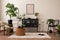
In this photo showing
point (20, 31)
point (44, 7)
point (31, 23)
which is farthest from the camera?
point (44, 7)

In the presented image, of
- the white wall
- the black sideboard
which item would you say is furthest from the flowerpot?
the white wall

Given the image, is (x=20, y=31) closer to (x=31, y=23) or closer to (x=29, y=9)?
(x=31, y=23)

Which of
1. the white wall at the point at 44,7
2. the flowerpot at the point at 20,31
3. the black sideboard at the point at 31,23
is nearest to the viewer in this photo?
the flowerpot at the point at 20,31

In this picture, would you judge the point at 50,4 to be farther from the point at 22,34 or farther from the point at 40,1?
the point at 22,34

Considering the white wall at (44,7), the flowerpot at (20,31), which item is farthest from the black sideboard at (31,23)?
the flowerpot at (20,31)

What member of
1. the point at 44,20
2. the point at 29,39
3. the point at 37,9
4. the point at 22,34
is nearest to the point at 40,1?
the point at 37,9

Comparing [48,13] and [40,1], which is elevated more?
[40,1]

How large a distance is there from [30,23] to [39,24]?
64 cm

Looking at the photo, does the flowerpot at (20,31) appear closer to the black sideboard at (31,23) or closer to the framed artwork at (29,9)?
the black sideboard at (31,23)

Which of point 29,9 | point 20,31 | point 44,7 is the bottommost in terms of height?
point 20,31

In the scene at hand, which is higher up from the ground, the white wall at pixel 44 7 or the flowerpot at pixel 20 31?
the white wall at pixel 44 7

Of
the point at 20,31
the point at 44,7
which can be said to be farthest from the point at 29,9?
the point at 20,31

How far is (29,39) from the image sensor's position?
3.44 metres

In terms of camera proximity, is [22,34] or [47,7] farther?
[47,7]
